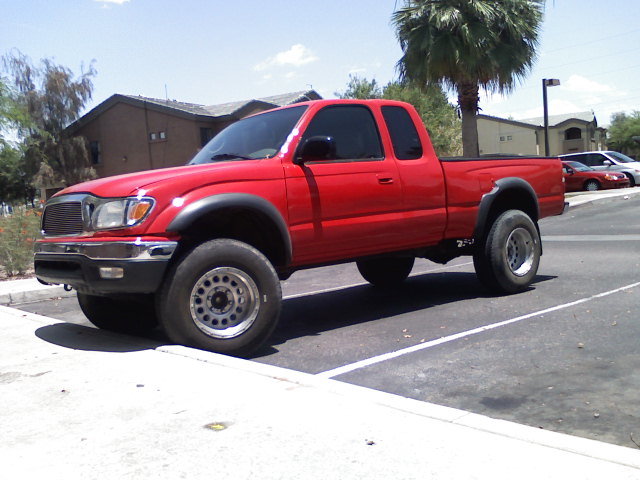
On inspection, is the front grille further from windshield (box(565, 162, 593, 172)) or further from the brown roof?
the brown roof

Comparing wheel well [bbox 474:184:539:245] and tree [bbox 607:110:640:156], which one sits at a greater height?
tree [bbox 607:110:640:156]

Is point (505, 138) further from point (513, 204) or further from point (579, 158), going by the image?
point (513, 204)

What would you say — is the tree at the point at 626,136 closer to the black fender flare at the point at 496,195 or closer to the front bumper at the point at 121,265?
the black fender flare at the point at 496,195

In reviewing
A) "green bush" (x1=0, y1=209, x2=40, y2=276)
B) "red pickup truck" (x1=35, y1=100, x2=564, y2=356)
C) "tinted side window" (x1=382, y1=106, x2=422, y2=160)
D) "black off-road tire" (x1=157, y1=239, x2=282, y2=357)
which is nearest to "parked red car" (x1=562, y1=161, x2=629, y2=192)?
"red pickup truck" (x1=35, y1=100, x2=564, y2=356)

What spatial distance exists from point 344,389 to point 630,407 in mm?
1636

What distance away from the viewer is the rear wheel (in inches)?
1102

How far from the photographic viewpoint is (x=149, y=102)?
37.3m

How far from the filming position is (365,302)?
7.85m

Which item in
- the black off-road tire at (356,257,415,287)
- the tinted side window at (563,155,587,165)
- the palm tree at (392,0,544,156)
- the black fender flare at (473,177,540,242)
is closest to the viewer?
the black fender flare at (473,177,540,242)

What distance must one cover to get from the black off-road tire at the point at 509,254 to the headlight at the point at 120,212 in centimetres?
394

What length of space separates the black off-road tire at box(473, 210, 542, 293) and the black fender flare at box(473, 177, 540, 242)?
164mm

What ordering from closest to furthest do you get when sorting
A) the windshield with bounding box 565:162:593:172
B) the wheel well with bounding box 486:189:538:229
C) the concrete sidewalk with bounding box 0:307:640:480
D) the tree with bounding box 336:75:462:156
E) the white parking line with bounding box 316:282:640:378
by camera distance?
1. the concrete sidewalk with bounding box 0:307:640:480
2. the white parking line with bounding box 316:282:640:378
3. the wheel well with bounding box 486:189:538:229
4. the windshield with bounding box 565:162:593:172
5. the tree with bounding box 336:75:462:156

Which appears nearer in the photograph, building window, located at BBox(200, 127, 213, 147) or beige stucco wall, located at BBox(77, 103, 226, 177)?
building window, located at BBox(200, 127, 213, 147)

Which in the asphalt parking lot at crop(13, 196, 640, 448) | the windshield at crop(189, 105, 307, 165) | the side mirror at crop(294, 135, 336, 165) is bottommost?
the asphalt parking lot at crop(13, 196, 640, 448)
